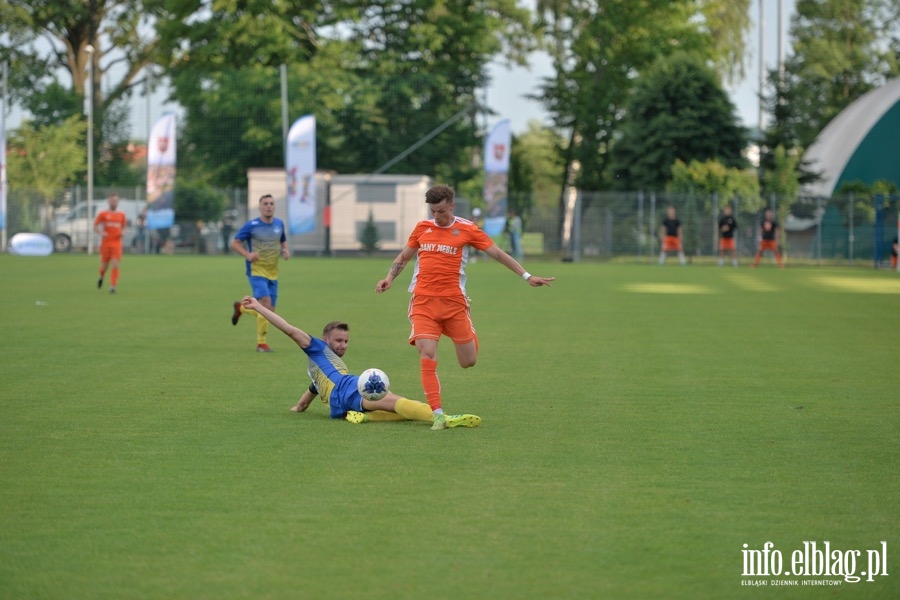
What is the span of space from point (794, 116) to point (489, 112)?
15162mm

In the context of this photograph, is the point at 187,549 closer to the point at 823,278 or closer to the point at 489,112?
the point at 823,278

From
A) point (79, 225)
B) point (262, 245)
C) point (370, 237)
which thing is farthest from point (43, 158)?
point (262, 245)

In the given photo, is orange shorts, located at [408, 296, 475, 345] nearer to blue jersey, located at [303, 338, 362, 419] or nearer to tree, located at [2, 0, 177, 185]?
blue jersey, located at [303, 338, 362, 419]

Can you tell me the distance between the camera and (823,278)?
38594 mm

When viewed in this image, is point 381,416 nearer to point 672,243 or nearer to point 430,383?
point 430,383

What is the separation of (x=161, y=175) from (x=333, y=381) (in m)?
41.0

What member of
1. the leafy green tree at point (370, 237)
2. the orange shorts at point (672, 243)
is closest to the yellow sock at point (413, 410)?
the orange shorts at point (672, 243)

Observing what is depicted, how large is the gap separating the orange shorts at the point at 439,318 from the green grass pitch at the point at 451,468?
2.65ft

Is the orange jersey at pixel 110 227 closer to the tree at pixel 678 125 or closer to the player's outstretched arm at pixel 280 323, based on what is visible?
the player's outstretched arm at pixel 280 323

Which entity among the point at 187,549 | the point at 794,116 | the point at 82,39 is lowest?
the point at 187,549

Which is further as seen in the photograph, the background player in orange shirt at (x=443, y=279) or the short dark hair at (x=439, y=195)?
the background player in orange shirt at (x=443, y=279)

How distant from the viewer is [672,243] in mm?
47438

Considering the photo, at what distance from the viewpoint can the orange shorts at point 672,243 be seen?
155 ft

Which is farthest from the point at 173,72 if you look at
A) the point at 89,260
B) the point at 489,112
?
the point at 89,260
